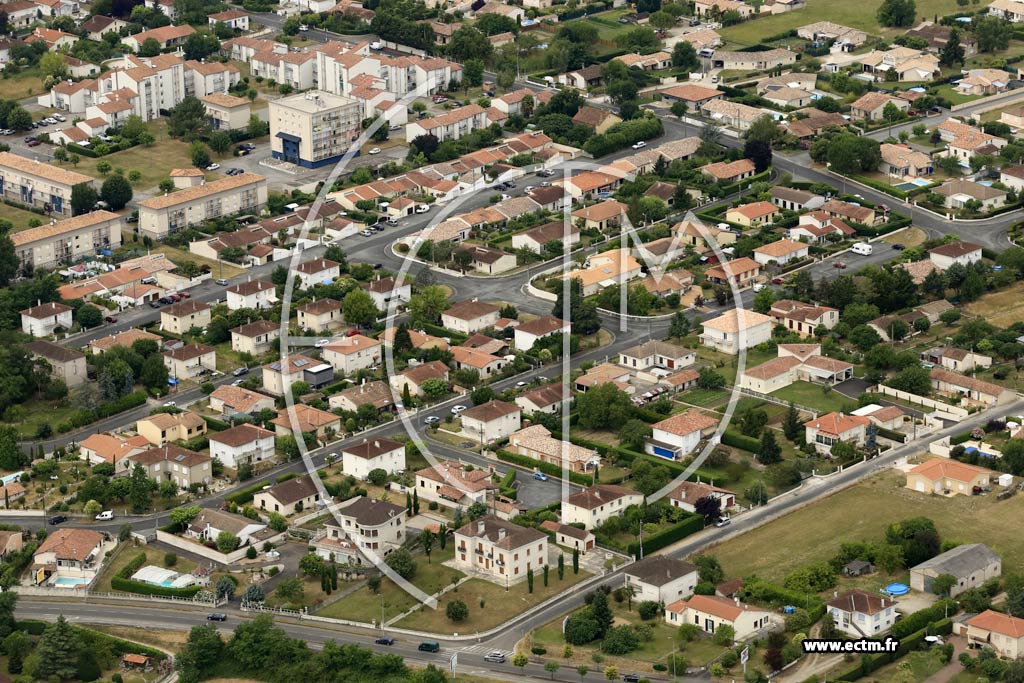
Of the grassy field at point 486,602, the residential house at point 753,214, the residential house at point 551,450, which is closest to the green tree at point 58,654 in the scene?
the grassy field at point 486,602

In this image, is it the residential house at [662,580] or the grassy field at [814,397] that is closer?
the residential house at [662,580]

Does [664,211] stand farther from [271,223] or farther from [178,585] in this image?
[178,585]

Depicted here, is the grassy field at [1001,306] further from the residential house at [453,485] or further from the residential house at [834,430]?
the residential house at [453,485]

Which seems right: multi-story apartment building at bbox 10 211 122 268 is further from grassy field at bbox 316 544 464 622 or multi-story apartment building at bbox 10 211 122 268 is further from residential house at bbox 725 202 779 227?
grassy field at bbox 316 544 464 622

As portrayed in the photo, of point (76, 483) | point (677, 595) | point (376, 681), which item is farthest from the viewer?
point (76, 483)

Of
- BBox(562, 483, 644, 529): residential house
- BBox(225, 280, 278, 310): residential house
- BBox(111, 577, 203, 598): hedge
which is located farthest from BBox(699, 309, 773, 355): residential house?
BBox(111, 577, 203, 598): hedge

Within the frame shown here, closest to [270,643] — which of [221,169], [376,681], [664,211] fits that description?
[376,681]

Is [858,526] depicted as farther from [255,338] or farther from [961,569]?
[255,338]
